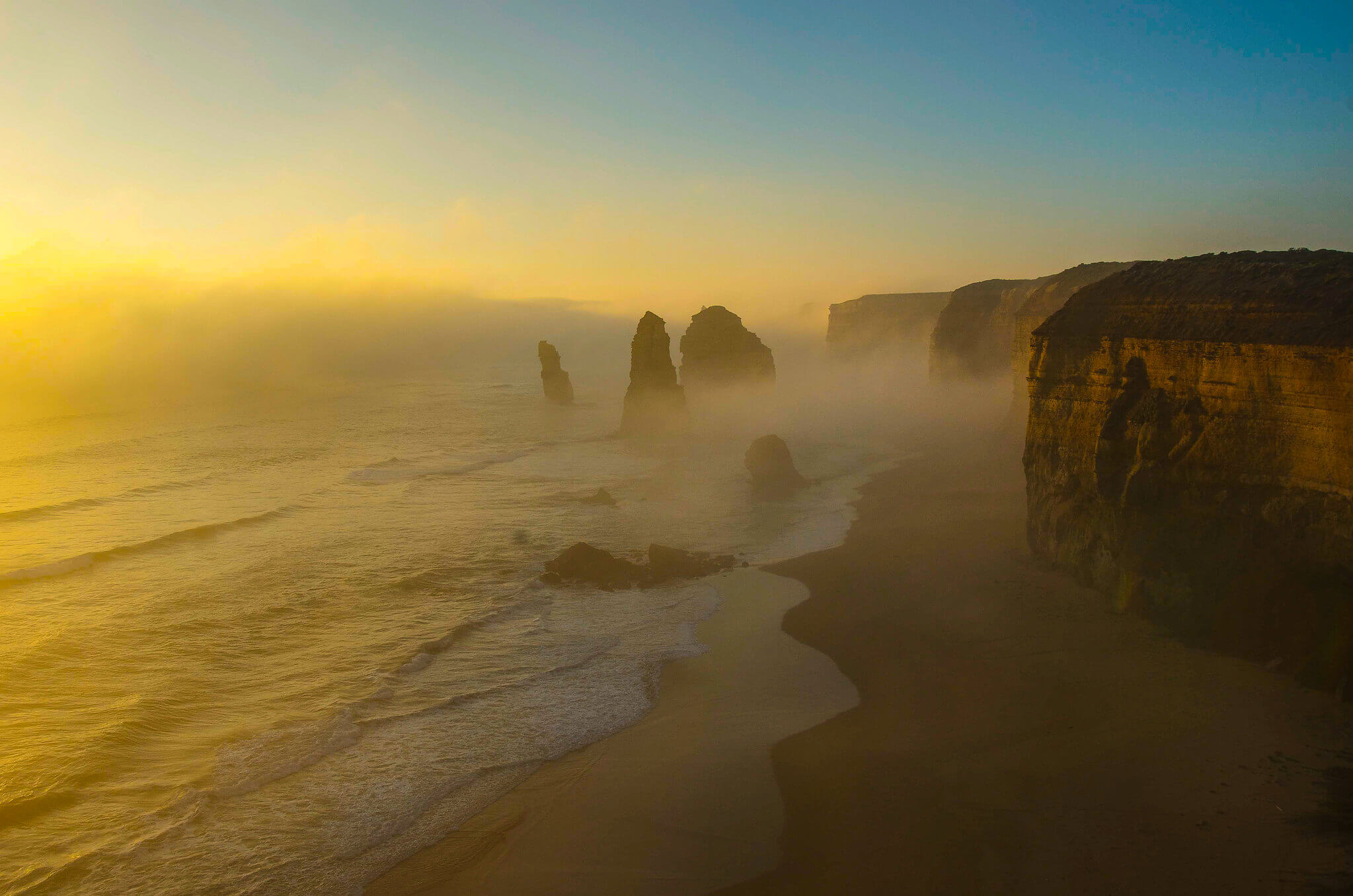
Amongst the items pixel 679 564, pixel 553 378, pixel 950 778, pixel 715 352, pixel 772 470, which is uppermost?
pixel 715 352

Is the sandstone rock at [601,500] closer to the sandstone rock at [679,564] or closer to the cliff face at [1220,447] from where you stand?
the sandstone rock at [679,564]

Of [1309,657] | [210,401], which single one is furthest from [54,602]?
[210,401]

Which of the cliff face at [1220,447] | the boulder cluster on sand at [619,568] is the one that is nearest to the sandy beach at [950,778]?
the cliff face at [1220,447]

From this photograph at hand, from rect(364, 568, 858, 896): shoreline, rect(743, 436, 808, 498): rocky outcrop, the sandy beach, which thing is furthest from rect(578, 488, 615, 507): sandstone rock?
rect(364, 568, 858, 896): shoreline

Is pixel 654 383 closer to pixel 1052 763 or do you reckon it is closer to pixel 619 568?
pixel 619 568

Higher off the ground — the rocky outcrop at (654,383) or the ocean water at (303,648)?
the rocky outcrop at (654,383)

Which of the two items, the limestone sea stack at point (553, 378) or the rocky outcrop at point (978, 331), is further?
the limestone sea stack at point (553, 378)

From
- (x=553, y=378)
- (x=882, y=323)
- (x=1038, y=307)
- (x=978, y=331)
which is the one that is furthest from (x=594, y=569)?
(x=882, y=323)
